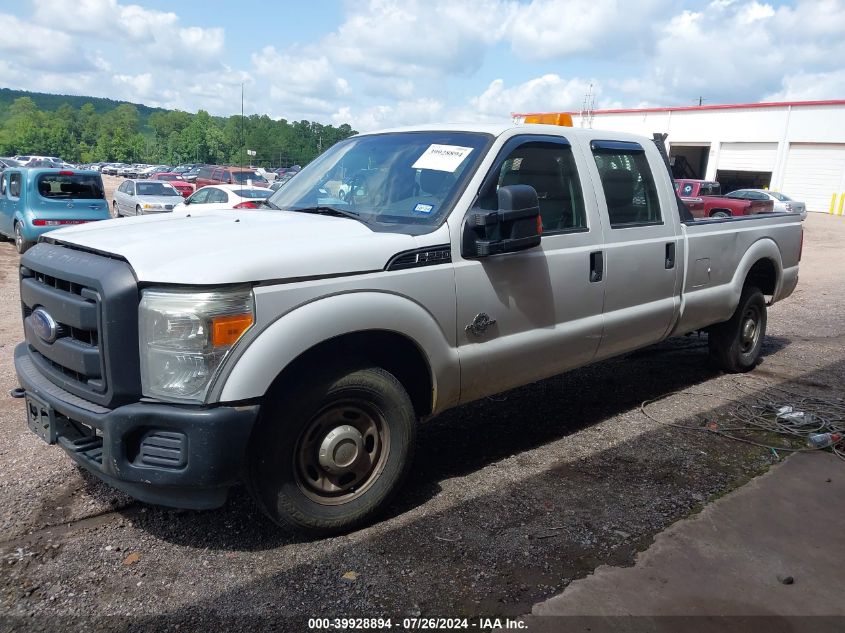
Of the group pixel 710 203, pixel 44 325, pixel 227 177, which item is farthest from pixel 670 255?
pixel 227 177

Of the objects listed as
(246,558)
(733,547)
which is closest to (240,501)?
(246,558)

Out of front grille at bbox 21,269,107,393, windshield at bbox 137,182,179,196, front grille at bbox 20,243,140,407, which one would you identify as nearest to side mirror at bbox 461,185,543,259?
front grille at bbox 20,243,140,407

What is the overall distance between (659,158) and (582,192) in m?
1.20

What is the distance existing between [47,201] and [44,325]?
1226cm

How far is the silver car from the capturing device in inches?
773

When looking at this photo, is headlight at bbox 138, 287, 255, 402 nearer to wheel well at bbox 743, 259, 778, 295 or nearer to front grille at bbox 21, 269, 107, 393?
front grille at bbox 21, 269, 107, 393

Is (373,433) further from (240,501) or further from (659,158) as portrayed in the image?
(659,158)

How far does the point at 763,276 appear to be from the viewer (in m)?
6.38

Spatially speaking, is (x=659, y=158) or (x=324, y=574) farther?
(x=659, y=158)

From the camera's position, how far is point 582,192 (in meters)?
4.37

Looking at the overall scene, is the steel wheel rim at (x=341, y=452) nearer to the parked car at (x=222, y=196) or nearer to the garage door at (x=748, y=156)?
the parked car at (x=222, y=196)

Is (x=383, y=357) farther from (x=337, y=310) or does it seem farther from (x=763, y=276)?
(x=763, y=276)

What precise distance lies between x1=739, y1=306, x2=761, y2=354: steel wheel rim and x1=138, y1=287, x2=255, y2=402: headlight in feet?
16.2

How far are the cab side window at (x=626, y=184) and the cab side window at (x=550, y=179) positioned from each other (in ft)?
0.94
